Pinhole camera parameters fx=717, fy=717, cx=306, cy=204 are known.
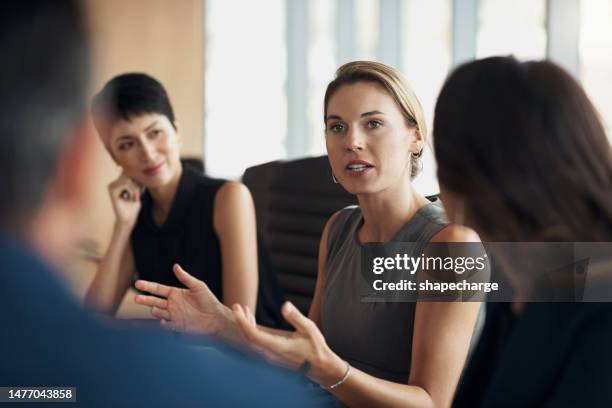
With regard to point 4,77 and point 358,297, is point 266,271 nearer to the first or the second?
point 358,297

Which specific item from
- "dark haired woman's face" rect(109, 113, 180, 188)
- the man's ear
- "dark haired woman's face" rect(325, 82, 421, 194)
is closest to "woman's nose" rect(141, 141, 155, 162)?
"dark haired woman's face" rect(109, 113, 180, 188)

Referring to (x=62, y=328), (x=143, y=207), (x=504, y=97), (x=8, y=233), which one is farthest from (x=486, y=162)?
(x=143, y=207)

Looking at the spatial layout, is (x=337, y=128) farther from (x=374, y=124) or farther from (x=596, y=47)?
(x=596, y=47)

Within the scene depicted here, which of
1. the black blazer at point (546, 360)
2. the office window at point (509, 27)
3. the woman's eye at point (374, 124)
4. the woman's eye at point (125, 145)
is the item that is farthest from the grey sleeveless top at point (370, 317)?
the office window at point (509, 27)

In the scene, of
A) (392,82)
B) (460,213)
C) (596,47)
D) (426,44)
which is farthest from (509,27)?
(460,213)

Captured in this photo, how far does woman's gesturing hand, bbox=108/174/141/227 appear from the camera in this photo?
50.8 inches

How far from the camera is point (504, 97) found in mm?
549

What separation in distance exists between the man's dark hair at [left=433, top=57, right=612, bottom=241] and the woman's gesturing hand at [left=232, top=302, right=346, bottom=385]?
170 millimetres

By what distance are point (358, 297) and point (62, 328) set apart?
34 centimetres

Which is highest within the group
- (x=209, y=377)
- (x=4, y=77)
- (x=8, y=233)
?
(x=4, y=77)

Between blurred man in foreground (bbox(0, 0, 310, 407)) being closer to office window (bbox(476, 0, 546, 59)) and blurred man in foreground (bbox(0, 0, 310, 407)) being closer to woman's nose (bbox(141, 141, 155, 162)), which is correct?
woman's nose (bbox(141, 141, 155, 162))
